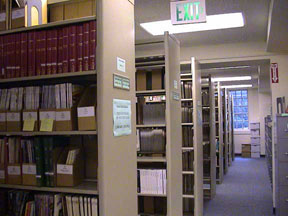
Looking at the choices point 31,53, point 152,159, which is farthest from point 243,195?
point 31,53

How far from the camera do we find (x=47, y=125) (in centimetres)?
200

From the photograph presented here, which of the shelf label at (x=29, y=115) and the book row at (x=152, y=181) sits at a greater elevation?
the shelf label at (x=29, y=115)

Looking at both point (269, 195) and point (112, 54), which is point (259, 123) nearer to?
point (269, 195)

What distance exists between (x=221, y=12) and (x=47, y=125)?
2.89m

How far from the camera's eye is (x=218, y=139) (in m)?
6.54

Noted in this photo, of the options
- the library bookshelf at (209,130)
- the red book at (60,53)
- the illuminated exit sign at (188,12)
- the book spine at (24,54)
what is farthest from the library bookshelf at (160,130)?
the library bookshelf at (209,130)

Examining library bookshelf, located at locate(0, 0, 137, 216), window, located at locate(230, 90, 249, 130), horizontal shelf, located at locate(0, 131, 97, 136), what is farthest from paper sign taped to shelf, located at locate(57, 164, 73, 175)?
window, located at locate(230, 90, 249, 130)

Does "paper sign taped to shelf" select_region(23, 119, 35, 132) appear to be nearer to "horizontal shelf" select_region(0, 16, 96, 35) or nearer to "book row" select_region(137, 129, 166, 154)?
"horizontal shelf" select_region(0, 16, 96, 35)

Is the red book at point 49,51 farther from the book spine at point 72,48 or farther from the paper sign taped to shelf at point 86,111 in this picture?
A: the paper sign taped to shelf at point 86,111

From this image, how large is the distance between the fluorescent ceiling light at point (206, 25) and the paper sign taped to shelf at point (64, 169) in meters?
2.98

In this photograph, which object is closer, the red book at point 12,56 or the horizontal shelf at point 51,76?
the horizontal shelf at point 51,76

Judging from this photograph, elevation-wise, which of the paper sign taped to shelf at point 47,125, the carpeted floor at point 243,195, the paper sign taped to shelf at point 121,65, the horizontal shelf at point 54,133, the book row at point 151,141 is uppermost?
the paper sign taped to shelf at point 121,65

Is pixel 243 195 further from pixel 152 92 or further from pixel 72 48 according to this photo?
pixel 72 48

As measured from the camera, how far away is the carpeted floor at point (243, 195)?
475 centimetres
